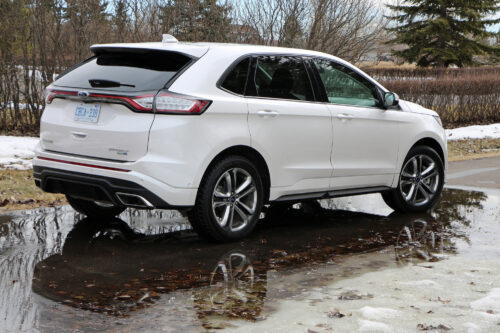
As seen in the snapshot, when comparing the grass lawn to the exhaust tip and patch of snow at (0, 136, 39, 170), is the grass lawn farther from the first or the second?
the exhaust tip

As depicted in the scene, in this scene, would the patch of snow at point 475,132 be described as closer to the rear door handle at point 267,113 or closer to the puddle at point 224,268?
the puddle at point 224,268

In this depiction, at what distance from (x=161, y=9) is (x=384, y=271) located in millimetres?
10575

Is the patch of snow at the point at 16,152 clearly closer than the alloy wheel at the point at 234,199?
No

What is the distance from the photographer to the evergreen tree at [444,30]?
1759 inches

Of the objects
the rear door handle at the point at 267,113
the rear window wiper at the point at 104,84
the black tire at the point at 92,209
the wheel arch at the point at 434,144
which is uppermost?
the rear window wiper at the point at 104,84

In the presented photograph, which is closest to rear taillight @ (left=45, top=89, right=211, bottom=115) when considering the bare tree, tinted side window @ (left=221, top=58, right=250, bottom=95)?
tinted side window @ (left=221, top=58, right=250, bottom=95)

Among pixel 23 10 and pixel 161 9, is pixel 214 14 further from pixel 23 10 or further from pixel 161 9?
pixel 23 10

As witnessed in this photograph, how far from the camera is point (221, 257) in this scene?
236 inches

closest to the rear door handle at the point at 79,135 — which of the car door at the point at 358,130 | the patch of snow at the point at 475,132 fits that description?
the car door at the point at 358,130

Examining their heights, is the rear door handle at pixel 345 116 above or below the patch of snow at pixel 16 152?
above

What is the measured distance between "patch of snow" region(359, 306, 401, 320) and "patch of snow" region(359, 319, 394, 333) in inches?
3.9

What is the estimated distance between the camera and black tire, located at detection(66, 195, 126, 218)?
724 centimetres

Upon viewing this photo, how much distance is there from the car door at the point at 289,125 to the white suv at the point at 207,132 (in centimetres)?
1

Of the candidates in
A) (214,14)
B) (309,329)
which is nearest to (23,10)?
(214,14)
